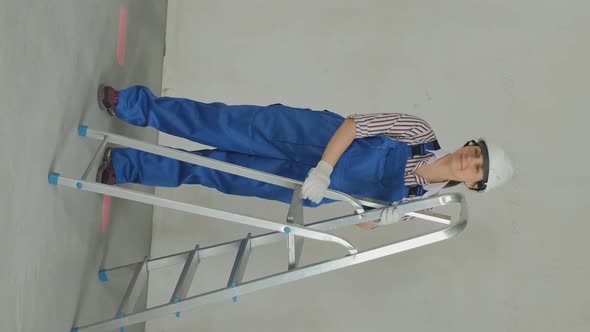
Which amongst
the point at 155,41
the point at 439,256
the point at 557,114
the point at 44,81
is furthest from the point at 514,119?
the point at 44,81

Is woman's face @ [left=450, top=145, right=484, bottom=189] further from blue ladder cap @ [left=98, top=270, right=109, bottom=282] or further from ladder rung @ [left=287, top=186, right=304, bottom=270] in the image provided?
blue ladder cap @ [left=98, top=270, right=109, bottom=282]

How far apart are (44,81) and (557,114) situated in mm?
2302

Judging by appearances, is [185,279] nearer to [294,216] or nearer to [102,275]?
[102,275]

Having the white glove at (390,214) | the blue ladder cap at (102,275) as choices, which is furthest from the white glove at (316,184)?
the blue ladder cap at (102,275)

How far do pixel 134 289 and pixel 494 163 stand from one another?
1350mm

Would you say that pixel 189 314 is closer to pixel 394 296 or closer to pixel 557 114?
pixel 394 296

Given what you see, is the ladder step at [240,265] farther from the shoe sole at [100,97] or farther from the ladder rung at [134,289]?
the shoe sole at [100,97]

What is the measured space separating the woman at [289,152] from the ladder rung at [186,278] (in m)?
0.30

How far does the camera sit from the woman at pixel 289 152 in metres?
1.93

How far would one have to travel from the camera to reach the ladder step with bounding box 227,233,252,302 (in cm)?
189

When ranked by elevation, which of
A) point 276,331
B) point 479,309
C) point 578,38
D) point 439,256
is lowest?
point 276,331

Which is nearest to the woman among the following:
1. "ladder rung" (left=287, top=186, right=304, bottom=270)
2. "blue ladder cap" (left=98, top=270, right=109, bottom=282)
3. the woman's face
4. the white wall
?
the woman's face

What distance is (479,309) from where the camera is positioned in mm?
2779

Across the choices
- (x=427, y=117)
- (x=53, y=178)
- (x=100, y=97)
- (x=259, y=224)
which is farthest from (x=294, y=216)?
(x=427, y=117)
